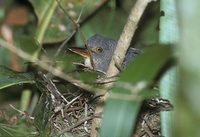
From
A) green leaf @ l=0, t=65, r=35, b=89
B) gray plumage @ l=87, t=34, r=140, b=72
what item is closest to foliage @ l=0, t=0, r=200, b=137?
green leaf @ l=0, t=65, r=35, b=89

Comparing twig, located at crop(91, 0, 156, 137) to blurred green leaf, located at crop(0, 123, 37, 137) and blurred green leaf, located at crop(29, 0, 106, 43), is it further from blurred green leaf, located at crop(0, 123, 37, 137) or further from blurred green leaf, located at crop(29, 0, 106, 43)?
blurred green leaf, located at crop(29, 0, 106, 43)

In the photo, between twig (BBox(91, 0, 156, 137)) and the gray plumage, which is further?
the gray plumage

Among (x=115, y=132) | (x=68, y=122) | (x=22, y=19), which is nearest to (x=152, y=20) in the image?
(x=22, y=19)

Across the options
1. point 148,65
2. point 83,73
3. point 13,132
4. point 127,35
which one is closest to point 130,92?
point 148,65

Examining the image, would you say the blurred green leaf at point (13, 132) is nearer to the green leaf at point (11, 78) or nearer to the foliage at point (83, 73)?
the foliage at point (83, 73)

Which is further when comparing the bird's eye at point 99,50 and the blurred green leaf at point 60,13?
the blurred green leaf at point 60,13

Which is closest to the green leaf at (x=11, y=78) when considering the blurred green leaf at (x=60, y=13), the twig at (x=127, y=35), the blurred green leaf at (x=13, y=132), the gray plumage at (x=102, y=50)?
the blurred green leaf at (x=13, y=132)

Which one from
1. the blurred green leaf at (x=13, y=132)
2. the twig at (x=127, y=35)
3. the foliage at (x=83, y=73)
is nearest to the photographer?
the foliage at (x=83, y=73)

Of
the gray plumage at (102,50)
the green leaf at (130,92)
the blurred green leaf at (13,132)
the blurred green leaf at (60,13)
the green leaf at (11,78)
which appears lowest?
the green leaf at (130,92)

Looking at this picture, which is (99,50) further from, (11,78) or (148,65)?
(148,65)
